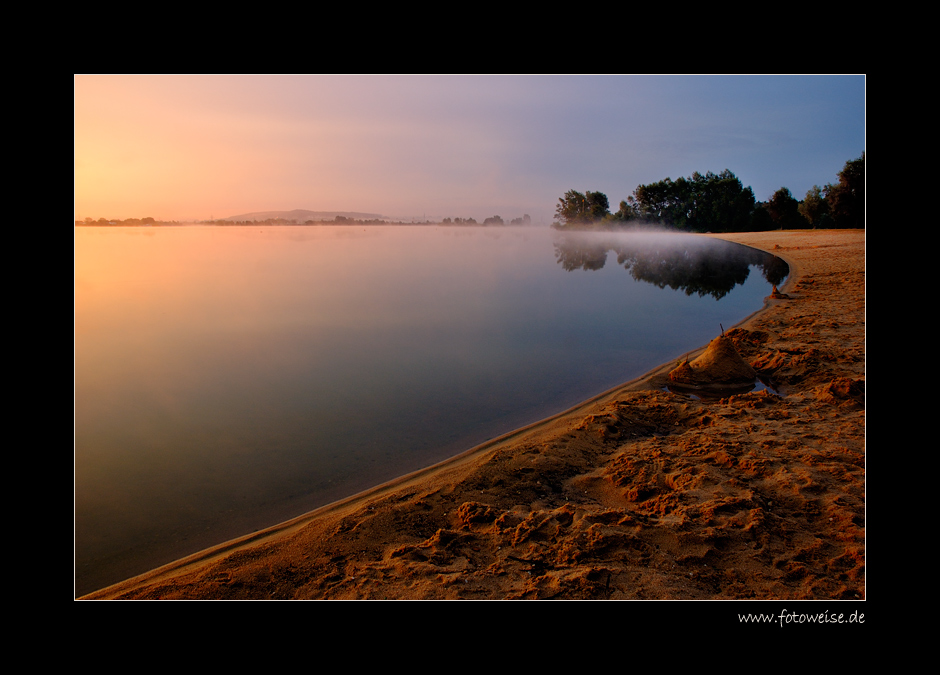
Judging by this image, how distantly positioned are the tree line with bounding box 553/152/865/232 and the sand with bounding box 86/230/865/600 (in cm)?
3332

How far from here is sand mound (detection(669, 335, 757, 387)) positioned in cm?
566

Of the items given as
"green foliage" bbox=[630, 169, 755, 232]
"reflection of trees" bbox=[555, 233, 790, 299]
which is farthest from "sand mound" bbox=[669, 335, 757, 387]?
"green foliage" bbox=[630, 169, 755, 232]

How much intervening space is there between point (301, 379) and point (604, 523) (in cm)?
420

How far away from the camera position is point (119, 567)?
10.2 feet

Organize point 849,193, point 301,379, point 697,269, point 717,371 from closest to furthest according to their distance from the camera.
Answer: point 717,371
point 301,379
point 697,269
point 849,193

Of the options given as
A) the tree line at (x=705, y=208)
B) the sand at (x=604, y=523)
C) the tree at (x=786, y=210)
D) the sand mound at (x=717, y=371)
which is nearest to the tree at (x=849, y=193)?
the tree line at (x=705, y=208)

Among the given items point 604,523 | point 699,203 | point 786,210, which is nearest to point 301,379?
point 604,523

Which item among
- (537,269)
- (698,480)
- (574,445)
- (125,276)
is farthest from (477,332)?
(125,276)

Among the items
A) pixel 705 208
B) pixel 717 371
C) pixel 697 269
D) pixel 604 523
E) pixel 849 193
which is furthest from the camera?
pixel 705 208

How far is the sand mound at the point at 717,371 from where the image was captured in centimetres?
566

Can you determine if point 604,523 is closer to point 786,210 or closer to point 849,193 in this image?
point 849,193

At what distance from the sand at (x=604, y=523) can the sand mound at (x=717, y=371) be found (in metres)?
0.79

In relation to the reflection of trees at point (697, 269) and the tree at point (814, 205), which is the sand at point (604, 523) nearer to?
the reflection of trees at point (697, 269)

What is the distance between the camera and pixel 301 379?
20.2ft
